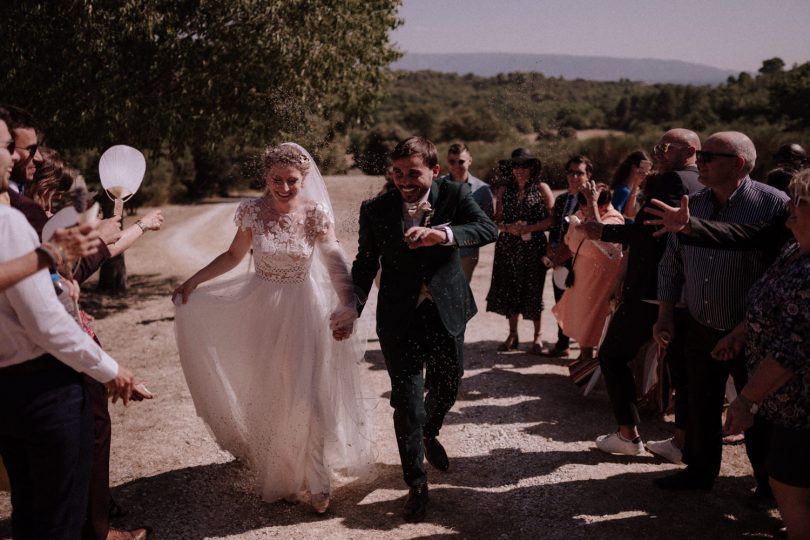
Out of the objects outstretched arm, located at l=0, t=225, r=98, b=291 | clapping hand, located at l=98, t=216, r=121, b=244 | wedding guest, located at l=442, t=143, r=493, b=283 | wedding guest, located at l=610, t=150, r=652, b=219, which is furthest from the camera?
wedding guest, located at l=442, t=143, r=493, b=283

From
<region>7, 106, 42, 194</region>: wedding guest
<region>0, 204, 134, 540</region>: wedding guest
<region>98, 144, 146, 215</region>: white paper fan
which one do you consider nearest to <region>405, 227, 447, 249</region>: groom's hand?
<region>98, 144, 146, 215</region>: white paper fan

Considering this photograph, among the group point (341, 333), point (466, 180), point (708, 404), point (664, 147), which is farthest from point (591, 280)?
point (341, 333)

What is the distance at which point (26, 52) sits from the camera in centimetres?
772

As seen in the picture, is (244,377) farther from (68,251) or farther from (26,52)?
(26,52)

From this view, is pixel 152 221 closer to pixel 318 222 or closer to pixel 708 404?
pixel 318 222

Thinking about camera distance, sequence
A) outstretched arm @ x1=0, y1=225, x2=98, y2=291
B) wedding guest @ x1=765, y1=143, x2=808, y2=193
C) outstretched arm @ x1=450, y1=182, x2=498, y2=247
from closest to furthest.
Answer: outstretched arm @ x1=0, y1=225, x2=98, y2=291
outstretched arm @ x1=450, y1=182, x2=498, y2=247
wedding guest @ x1=765, y1=143, x2=808, y2=193

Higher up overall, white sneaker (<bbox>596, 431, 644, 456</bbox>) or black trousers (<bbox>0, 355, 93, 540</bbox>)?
black trousers (<bbox>0, 355, 93, 540</bbox>)

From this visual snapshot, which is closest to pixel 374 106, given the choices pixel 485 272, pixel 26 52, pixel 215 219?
pixel 485 272

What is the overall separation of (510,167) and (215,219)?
14.8m

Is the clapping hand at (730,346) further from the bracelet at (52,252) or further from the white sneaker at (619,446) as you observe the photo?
the bracelet at (52,252)

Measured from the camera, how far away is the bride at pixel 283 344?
3855mm

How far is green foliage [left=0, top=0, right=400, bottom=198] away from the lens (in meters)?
7.68

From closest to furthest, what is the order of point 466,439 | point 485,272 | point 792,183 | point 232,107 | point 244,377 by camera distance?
point 792,183
point 244,377
point 466,439
point 232,107
point 485,272

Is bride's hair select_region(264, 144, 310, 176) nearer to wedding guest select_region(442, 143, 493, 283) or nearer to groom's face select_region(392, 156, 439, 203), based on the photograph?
groom's face select_region(392, 156, 439, 203)
